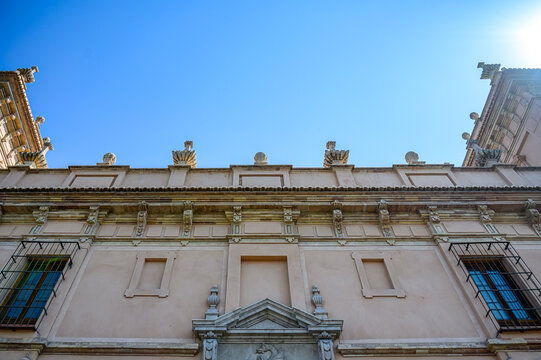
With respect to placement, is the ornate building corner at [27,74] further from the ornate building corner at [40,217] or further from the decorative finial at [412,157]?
the decorative finial at [412,157]

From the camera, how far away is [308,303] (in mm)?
8234

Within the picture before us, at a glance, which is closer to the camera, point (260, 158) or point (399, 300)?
point (399, 300)

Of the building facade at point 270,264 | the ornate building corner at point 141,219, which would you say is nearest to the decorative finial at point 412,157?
the building facade at point 270,264

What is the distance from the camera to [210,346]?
7.17 metres

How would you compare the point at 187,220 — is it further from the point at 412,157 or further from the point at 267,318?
the point at 412,157

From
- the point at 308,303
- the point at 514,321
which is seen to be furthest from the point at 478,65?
the point at 308,303

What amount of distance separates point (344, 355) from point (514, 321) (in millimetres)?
3939

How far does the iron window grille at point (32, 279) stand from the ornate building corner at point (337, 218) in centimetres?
659

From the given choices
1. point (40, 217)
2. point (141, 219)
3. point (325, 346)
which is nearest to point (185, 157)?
point (141, 219)

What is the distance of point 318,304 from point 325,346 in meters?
1.04

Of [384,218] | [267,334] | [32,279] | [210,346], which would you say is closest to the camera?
[210,346]

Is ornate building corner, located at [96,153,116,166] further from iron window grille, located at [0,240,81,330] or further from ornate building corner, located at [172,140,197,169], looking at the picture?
iron window grille, located at [0,240,81,330]

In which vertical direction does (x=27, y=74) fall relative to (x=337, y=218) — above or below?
above

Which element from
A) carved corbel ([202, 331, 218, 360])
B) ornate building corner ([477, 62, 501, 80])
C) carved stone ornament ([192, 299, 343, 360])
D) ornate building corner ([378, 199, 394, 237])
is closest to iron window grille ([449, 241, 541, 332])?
ornate building corner ([378, 199, 394, 237])
